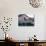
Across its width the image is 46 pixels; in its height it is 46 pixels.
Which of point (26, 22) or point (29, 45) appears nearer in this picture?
point (29, 45)

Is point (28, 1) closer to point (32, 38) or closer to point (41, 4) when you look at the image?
point (41, 4)

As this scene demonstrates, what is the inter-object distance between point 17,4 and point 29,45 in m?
1.68

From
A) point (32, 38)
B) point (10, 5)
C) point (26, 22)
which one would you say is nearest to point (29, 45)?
point (32, 38)

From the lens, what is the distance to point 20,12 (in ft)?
16.3

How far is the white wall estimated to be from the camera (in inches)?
195

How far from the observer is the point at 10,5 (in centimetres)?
496

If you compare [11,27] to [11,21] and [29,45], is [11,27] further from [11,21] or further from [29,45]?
[29,45]

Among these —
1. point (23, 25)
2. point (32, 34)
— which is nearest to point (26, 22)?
point (23, 25)

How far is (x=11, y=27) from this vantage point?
4.94 m

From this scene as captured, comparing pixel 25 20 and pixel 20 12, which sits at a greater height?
pixel 20 12

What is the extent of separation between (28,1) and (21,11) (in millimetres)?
470

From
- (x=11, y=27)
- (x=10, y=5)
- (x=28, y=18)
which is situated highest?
(x=10, y=5)

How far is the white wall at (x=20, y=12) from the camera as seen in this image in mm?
4941

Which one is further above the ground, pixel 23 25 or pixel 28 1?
pixel 28 1
